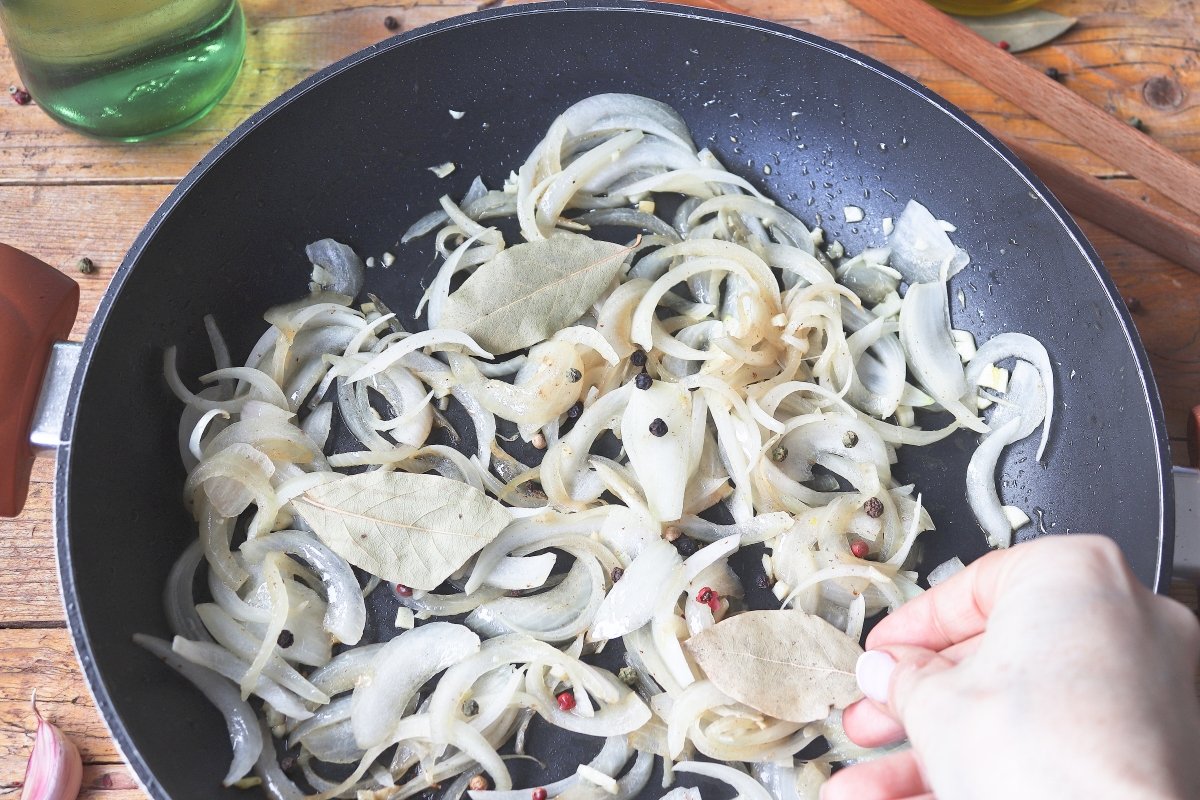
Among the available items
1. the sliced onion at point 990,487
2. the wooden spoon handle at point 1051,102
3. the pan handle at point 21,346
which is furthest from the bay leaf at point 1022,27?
the pan handle at point 21,346

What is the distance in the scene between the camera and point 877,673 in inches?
41.4

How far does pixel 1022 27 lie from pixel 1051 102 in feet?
0.78

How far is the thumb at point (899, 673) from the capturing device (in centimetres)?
96

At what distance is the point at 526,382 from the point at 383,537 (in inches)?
13.8

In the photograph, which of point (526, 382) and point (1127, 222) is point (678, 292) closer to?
point (526, 382)

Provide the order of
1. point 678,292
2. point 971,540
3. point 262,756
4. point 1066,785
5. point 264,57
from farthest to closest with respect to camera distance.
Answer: point 264,57 < point 678,292 < point 971,540 < point 262,756 < point 1066,785

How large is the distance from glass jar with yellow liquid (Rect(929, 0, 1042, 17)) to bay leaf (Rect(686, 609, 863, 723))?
135 cm

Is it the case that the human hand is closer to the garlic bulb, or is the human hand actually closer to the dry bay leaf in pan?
the dry bay leaf in pan

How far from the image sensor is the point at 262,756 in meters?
1.43

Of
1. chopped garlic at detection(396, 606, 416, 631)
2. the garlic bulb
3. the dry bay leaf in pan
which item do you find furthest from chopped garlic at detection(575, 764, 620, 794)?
the garlic bulb

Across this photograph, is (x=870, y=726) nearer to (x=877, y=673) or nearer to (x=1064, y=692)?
(x=877, y=673)

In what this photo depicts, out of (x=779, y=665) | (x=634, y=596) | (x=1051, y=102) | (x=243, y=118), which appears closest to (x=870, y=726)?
(x=779, y=665)

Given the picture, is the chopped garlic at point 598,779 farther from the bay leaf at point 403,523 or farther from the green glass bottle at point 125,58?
the green glass bottle at point 125,58

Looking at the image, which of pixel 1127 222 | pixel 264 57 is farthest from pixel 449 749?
pixel 1127 222
